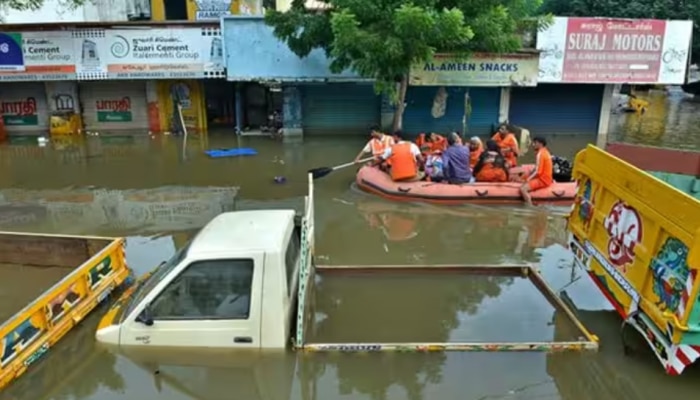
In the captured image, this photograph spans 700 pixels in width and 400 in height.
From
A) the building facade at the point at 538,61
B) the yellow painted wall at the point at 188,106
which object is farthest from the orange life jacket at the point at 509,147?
the yellow painted wall at the point at 188,106

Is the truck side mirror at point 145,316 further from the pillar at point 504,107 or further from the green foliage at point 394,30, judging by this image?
the pillar at point 504,107

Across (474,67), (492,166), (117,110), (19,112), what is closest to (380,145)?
(492,166)

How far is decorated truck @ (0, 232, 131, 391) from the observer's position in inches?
191

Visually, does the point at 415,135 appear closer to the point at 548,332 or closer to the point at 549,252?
the point at 549,252

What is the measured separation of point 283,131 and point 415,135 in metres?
4.50

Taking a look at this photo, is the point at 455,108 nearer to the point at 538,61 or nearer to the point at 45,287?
the point at 538,61

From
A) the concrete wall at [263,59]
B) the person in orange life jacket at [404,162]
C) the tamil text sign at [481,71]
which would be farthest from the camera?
the tamil text sign at [481,71]

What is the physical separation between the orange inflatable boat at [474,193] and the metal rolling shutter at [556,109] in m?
9.88

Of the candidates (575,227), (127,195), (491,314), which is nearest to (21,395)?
(491,314)

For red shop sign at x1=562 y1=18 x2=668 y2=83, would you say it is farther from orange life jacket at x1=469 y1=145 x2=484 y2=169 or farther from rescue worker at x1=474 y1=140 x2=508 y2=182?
rescue worker at x1=474 y1=140 x2=508 y2=182

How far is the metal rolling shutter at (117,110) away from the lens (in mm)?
20047

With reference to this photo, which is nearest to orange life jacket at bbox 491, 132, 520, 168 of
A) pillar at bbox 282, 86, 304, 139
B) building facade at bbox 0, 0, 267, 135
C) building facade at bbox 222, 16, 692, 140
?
building facade at bbox 222, 16, 692, 140

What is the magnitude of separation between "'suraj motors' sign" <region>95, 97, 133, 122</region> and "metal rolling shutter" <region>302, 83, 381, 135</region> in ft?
20.7

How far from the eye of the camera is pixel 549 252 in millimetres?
8445
